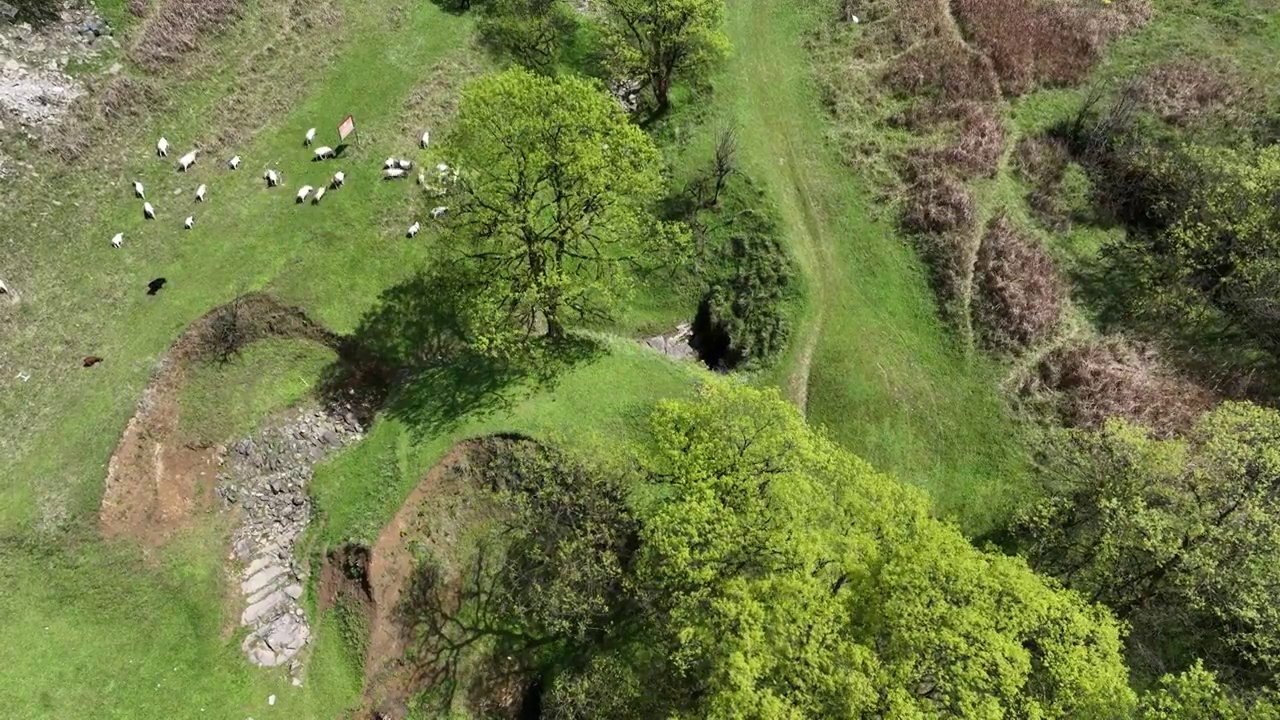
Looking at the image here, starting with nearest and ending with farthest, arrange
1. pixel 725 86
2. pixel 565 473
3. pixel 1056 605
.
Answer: pixel 1056 605, pixel 565 473, pixel 725 86

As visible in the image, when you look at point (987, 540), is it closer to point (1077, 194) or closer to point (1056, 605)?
point (1056, 605)

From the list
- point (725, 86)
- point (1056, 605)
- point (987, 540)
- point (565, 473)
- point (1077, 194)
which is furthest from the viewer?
point (725, 86)

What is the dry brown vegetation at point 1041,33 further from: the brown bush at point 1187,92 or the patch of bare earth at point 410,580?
the patch of bare earth at point 410,580

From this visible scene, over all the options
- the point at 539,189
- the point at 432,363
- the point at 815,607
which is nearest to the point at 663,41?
the point at 539,189

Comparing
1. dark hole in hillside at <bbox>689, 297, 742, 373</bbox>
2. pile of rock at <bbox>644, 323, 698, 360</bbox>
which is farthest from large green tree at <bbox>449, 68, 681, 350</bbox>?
dark hole in hillside at <bbox>689, 297, 742, 373</bbox>

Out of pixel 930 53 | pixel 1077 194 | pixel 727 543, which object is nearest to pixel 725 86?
pixel 930 53

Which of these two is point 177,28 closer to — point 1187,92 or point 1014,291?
point 1014,291
